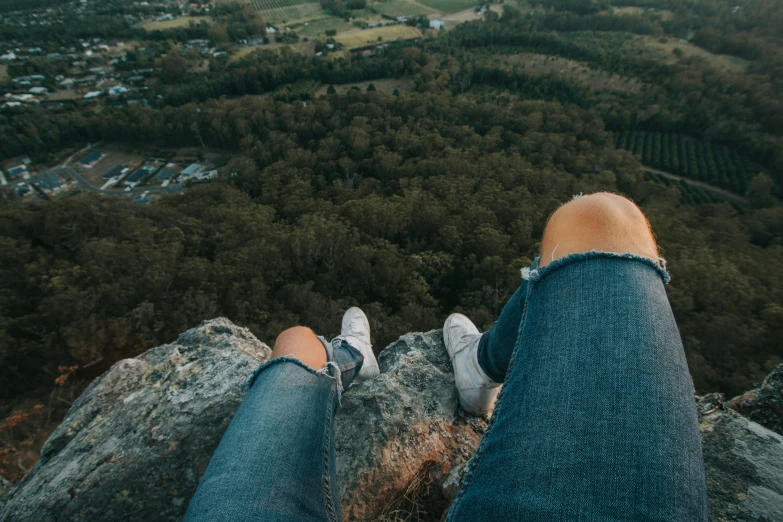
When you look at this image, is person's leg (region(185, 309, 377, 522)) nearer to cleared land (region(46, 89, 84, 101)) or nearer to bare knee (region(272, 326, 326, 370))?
bare knee (region(272, 326, 326, 370))

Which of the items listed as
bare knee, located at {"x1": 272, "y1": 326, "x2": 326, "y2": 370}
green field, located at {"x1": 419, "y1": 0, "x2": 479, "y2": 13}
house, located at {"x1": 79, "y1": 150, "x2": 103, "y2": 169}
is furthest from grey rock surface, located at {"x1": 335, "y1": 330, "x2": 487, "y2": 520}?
green field, located at {"x1": 419, "y1": 0, "x2": 479, "y2": 13}

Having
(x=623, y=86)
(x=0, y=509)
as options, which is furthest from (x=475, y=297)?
(x=623, y=86)

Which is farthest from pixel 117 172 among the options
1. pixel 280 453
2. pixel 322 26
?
pixel 322 26

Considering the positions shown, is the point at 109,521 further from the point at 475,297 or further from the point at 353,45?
the point at 353,45

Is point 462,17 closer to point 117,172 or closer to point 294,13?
point 294,13

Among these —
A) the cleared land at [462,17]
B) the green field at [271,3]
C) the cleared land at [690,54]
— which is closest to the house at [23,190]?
the green field at [271,3]

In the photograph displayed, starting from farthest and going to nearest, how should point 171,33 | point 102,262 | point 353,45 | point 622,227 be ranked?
point 171,33 → point 353,45 → point 102,262 → point 622,227

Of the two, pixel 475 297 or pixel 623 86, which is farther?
pixel 623 86
